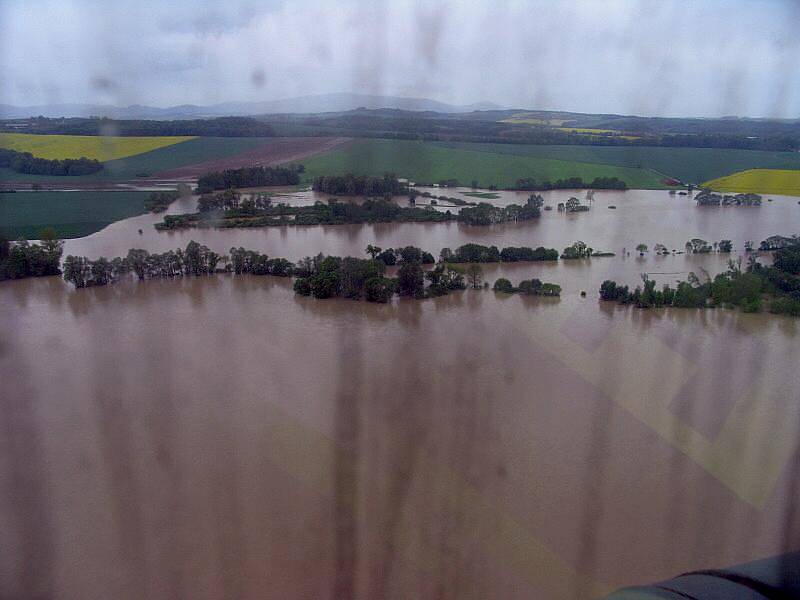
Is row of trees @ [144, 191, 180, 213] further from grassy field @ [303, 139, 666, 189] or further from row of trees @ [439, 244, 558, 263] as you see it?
row of trees @ [439, 244, 558, 263]

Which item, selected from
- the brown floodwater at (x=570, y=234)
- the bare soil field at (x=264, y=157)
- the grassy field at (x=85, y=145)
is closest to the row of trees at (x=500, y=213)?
the brown floodwater at (x=570, y=234)

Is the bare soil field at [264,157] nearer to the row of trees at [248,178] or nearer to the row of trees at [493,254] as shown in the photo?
the row of trees at [248,178]

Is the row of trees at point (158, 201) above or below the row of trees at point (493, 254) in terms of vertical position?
above

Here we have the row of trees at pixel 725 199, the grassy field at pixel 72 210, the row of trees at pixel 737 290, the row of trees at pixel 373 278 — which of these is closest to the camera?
the grassy field at pixel 72 210

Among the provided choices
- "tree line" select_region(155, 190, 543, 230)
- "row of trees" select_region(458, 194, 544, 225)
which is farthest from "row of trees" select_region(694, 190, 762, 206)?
"tree line" select_region(155, 190, 543, 230)

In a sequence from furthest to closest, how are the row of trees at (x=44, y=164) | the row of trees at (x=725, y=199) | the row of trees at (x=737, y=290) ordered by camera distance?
the row of trees at (x=725, y=199) → the row of trees at (x=737, y=290) → the row of trees at (x=44, y=164)

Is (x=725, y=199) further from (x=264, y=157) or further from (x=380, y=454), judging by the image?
(x=380, y=454)

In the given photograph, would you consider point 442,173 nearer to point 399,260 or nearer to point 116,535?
point 399,260
